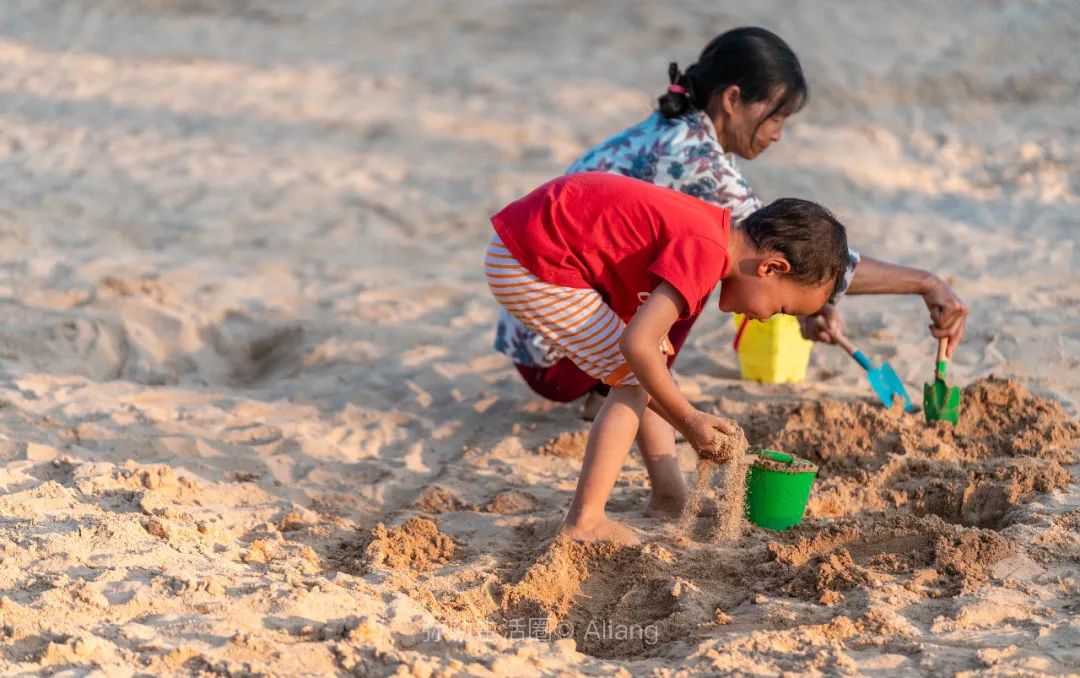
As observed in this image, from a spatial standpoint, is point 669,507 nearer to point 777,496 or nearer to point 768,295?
point 777,496

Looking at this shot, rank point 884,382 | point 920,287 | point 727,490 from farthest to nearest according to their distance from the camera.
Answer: point 884,382, point 920,287, point 727,490

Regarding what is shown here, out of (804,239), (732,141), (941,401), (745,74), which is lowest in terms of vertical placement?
(941,401)

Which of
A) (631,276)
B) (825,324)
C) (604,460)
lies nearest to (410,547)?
(604,460)

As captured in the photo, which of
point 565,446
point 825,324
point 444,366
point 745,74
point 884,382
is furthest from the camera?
point 444,366

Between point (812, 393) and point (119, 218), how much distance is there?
12.1 feet

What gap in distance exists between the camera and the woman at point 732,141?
3.34m

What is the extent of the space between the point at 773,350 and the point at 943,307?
0.86 metres

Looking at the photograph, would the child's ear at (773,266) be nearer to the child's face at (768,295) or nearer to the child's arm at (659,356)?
the child's face at (768,295)

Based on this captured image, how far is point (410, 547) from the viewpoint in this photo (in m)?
2.93

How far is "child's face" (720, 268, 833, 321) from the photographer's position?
2.76 m

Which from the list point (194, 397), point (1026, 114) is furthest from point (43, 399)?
point (1026, 114)

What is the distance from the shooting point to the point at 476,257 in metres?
5.82

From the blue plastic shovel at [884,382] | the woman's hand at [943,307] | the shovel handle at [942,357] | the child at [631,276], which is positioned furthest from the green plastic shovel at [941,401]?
the child at [631,276]

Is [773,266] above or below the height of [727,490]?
above
